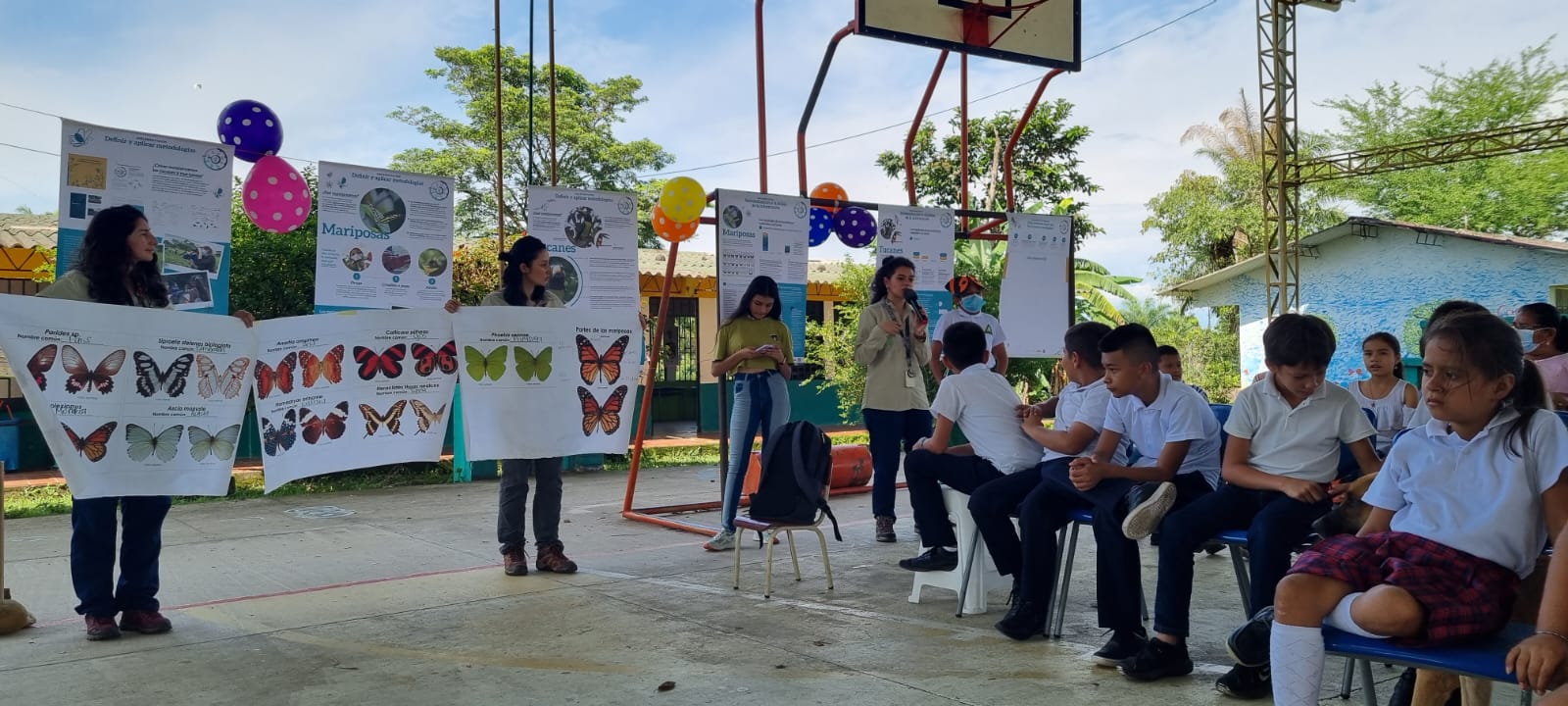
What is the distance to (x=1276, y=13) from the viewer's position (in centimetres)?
1858

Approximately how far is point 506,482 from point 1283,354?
3.60 m

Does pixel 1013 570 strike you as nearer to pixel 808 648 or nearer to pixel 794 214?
pixel 808 648

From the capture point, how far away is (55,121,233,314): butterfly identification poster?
439 centimetres

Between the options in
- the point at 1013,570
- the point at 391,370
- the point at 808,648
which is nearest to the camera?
the point at 808,648

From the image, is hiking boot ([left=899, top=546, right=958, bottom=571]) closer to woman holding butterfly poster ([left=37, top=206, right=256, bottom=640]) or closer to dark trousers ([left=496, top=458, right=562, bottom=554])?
dark trousers ([left=496, top=458, right=562, bottom=554])

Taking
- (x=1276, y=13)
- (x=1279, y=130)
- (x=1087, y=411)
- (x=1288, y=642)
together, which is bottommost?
(x=1288, y=642)

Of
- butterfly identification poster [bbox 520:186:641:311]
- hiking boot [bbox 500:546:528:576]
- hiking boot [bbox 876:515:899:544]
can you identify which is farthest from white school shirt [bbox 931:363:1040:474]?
hiking boot [bbox 500:546:528:576]

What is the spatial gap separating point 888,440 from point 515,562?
2.23 m

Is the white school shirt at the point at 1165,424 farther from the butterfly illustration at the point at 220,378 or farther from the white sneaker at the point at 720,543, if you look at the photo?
the butterfly illustration at the point at 220,378

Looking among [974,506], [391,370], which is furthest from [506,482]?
[974,506]

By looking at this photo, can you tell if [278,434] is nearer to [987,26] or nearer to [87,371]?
[87,371]

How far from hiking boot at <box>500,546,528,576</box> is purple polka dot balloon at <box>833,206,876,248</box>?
3189 millimetres

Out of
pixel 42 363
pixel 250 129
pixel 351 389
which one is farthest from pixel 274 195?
pixel 42 363

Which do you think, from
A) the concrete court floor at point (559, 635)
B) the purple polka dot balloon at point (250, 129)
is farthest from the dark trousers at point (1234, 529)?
the purple polka dot balloon at point (250, 129)
